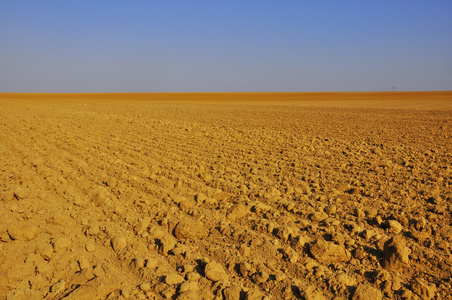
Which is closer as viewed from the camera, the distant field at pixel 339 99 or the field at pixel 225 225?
the field at pixel 225 225

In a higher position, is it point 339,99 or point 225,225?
point 339,99

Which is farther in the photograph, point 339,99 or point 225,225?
point 339,99

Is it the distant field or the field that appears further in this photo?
the distant field

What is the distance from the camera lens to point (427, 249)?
3.30 meters

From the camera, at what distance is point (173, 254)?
3396 millimetres

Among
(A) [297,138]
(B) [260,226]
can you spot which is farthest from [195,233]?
(A) [297,138]

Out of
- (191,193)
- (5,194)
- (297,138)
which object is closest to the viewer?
(5,194)

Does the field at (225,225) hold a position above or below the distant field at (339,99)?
below

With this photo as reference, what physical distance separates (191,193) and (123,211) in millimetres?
939

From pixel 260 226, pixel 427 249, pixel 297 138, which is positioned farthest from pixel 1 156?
pixel 427 249

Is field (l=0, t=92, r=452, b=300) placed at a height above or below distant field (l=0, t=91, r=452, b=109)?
below

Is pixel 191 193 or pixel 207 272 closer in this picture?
pixel 207 272

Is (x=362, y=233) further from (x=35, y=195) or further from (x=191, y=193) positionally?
(x=35, y=195)

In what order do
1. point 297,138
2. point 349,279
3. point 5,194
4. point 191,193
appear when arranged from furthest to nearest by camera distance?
point 297,138
point 191,193
point 5,194
point 349,279
